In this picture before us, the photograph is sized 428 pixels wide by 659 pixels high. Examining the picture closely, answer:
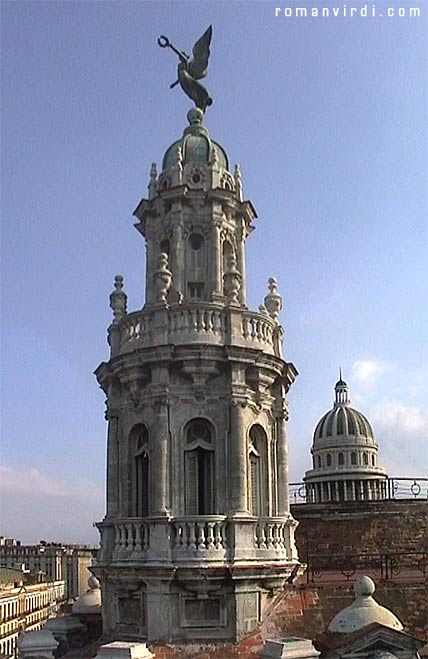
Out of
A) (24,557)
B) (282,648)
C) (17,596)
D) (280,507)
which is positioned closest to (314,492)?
(280,507)

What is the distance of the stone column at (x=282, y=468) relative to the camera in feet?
78.3

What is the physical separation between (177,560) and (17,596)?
80.3 metres

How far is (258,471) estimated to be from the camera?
23641 millimetres

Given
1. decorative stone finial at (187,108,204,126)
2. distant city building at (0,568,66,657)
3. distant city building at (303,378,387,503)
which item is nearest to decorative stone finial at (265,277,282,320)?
decorative stone finial at (187,108,204,126)

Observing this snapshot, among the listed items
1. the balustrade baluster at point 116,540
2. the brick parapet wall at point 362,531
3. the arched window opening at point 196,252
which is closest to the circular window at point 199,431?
the balustrade baluster at point 116,540

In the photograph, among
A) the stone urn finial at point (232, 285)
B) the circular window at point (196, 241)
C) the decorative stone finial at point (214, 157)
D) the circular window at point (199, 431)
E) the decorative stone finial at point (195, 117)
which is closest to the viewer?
the circular window at point (199, 431)

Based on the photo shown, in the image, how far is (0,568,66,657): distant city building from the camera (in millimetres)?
87562

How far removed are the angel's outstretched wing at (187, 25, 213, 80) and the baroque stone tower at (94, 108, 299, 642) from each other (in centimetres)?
368

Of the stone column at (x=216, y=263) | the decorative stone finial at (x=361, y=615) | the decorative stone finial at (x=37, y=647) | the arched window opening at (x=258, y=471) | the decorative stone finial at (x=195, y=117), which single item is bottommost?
the decorative stone finial at (x=37, y=647)

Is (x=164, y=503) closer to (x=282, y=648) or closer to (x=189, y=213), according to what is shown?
(x=282, y=648)

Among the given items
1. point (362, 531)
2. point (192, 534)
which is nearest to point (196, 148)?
point (192, 534)

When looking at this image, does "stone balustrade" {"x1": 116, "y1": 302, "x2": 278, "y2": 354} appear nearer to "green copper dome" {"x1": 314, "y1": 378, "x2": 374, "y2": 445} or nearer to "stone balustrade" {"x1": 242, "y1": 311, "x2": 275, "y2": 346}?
"stone balustrade" {"x1": 242, "y1": 311, "x2": 275, "y2": 346}

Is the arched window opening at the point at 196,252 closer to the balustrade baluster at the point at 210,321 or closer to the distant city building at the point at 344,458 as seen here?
the balustrade baluster at the point at 210,321

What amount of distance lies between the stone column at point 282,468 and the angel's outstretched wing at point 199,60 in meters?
11.5
